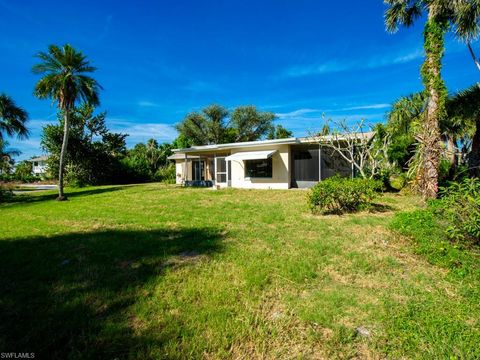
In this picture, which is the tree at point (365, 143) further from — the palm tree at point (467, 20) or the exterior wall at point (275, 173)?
the palm tree at point (467, 20)

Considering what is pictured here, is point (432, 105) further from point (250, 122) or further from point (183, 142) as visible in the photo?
point (183, 142)

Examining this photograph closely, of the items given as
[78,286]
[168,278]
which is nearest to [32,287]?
[78,286]

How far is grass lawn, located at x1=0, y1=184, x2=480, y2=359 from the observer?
101 inches

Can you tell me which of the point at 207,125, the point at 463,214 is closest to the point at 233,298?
the point at 463,214

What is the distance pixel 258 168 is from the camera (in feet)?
61.0

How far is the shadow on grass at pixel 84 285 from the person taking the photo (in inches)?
103

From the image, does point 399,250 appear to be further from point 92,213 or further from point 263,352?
point 92,213

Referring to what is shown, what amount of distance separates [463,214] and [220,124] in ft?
121

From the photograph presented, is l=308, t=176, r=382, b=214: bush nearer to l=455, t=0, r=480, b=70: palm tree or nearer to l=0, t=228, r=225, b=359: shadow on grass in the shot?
l=0, t=228, r=225, b=359: shadow on grass

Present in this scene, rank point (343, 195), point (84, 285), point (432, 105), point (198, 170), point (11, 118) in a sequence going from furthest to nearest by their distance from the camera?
point (198, 170)
point (11, 118)
point (432, 105)
point (343, 195)
point (84, 285)

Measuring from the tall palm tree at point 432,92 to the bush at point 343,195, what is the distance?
244cm

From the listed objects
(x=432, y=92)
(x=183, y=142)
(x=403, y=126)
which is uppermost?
(x=183, y=142)

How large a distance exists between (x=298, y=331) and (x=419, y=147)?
10.4 meters

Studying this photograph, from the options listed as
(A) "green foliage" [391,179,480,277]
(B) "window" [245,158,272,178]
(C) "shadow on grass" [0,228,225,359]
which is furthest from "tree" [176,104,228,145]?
(A) "green foliage" [391,179,480,277]
